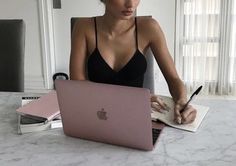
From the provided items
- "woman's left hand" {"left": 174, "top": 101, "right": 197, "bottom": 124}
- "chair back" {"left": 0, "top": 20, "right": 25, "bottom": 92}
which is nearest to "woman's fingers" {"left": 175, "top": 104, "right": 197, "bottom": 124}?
"woman's left hand" {"left": 174, "top": 101, "right": 197, "bottom": 124}

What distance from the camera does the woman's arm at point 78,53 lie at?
155 centimetres

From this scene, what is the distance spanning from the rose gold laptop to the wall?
8.06 ft

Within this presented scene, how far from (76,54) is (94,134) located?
548 millimetres

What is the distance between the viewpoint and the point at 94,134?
1.10 metres

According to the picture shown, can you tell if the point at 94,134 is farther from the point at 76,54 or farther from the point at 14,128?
the point at 76,54

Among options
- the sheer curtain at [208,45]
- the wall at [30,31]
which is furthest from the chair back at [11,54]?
the sheer curtain at [208,45]

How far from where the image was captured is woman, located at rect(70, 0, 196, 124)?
61.4 inches

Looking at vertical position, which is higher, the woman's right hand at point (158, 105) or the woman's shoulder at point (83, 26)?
the woman's shoulder at point (83, 26)

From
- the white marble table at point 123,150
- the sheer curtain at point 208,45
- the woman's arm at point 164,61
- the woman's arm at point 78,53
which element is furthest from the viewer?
the sheer curtain at point 208,45

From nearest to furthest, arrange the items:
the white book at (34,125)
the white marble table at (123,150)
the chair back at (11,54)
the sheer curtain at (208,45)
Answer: the white marble table at (123,150) < the white book at (34,125) < the chair back at (11,54) < the sheer curtain at (208,45)

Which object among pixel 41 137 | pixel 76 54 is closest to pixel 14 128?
pixel 41 137

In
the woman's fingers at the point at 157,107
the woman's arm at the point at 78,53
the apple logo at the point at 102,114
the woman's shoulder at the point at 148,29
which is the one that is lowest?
the woman's fingers at the point at 157,107

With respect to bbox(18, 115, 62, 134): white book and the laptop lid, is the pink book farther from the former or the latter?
the laptop lid

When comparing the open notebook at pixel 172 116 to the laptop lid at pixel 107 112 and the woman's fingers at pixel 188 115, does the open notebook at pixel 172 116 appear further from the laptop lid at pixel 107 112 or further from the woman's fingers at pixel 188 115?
the laptop lid at pixel 107 112
